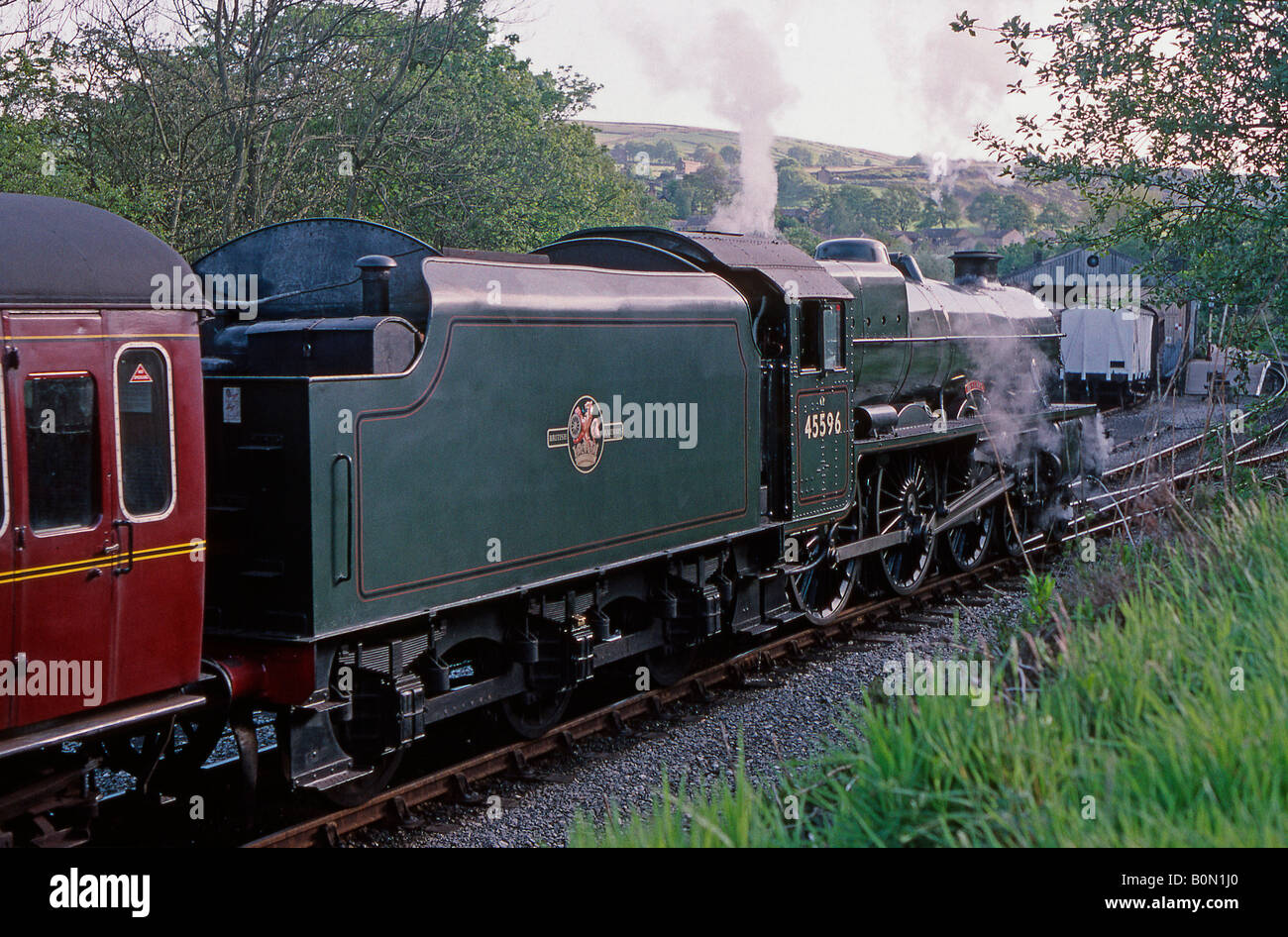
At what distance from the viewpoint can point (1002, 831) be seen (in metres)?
3.92

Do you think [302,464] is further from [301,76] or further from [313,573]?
[301,76]

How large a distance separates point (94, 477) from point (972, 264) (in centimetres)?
1117

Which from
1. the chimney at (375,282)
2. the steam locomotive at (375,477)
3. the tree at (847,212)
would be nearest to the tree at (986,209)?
the tree at (847,212)

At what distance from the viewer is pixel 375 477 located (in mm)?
5676

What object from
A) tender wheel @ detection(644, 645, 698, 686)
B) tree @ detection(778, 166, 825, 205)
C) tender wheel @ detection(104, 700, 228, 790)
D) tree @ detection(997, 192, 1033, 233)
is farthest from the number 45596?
tree @ detection(778, 166, 825, 205)

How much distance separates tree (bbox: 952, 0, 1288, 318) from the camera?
421 inches

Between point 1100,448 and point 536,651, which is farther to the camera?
point 1100,448

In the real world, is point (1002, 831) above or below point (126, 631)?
below

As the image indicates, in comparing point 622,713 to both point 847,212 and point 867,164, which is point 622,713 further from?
point 867,164

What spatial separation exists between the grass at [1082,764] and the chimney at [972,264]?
28.3 ft

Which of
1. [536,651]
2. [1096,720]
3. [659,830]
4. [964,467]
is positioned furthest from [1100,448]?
[659,830]

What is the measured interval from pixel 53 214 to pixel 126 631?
1.70 metres

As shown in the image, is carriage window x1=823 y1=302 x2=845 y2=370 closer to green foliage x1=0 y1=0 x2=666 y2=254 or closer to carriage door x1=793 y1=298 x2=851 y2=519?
carriage door x1=793 y1=298 x2=851 y2=519

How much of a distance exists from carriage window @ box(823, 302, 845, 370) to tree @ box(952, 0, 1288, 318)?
2940 mm
